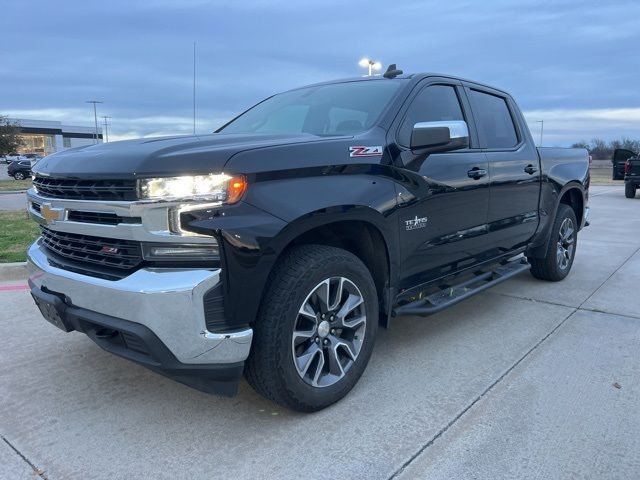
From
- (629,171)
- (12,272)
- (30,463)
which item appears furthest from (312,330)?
(629,171)

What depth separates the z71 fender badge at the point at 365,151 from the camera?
10.2 feet

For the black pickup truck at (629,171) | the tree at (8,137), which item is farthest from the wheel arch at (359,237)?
the tree at (8,137)

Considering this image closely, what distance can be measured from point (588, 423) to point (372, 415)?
3.78ft

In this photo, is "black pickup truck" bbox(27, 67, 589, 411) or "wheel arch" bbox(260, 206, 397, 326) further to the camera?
"wheel arch" bbox(260, 206, 397, 326)

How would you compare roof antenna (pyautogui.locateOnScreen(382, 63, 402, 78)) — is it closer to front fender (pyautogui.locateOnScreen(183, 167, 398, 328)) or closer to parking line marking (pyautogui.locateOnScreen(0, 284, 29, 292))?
front fender (pyautogui.locateOnScreen(183, 167, 398, 328))

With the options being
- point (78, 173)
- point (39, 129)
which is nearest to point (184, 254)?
point (78, 173)

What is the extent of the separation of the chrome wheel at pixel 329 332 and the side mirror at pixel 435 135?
1.01 metres

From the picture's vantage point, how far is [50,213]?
3000 millimetres

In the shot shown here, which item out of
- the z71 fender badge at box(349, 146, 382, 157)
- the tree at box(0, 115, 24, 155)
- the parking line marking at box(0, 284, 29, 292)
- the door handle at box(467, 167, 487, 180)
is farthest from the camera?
the tree at box(0, 115, 24, 155)

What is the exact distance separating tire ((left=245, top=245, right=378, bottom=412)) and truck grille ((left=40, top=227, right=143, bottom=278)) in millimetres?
675

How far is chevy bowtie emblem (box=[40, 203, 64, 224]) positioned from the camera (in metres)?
2.93

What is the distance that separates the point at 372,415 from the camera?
302 centimetres

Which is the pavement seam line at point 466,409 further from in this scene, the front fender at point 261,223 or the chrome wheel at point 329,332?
the front fender at point 261,223

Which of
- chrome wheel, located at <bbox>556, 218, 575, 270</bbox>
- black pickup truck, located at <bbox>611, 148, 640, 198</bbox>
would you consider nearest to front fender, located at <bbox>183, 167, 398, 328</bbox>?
chrome wheel, located at <bbox>556, 218, 575, 270</bbox>
